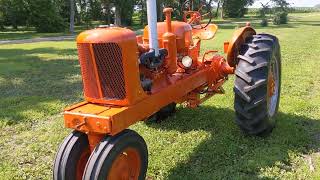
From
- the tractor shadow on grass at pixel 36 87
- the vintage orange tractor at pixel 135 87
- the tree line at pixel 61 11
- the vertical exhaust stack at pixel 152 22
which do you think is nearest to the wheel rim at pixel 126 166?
the vintage orange tractor at pixel 135 87

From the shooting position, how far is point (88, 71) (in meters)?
4.06

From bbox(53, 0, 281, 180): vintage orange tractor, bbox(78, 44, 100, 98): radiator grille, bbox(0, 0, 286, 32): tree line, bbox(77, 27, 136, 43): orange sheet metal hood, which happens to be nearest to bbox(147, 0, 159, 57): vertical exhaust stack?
bbox(53, 0, 281, 180): vintage orange tractor

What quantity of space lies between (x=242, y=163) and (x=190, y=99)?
4.79ft

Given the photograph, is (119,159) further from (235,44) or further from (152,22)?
(235,44)

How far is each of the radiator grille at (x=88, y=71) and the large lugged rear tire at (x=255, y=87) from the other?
190cm

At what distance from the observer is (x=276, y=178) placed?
4410mm

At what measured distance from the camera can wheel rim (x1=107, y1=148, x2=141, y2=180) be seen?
3.81 metres

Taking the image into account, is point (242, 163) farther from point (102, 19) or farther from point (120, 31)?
point (102, 19)

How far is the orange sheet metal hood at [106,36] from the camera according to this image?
386cm

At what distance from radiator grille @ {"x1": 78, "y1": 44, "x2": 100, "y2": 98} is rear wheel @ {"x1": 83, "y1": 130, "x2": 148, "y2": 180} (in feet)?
1.75

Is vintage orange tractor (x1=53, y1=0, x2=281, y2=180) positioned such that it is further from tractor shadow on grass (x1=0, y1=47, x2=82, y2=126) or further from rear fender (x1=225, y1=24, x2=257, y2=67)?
tractor shadow on grass (x1=0, y1=47, x2=82, y2=126)

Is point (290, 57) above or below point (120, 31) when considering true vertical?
below

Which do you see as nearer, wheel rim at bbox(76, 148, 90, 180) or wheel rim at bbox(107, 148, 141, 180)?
wheel rim at bbox(107, 148, 141, 180)

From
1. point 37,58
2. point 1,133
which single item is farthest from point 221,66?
point 37,58
